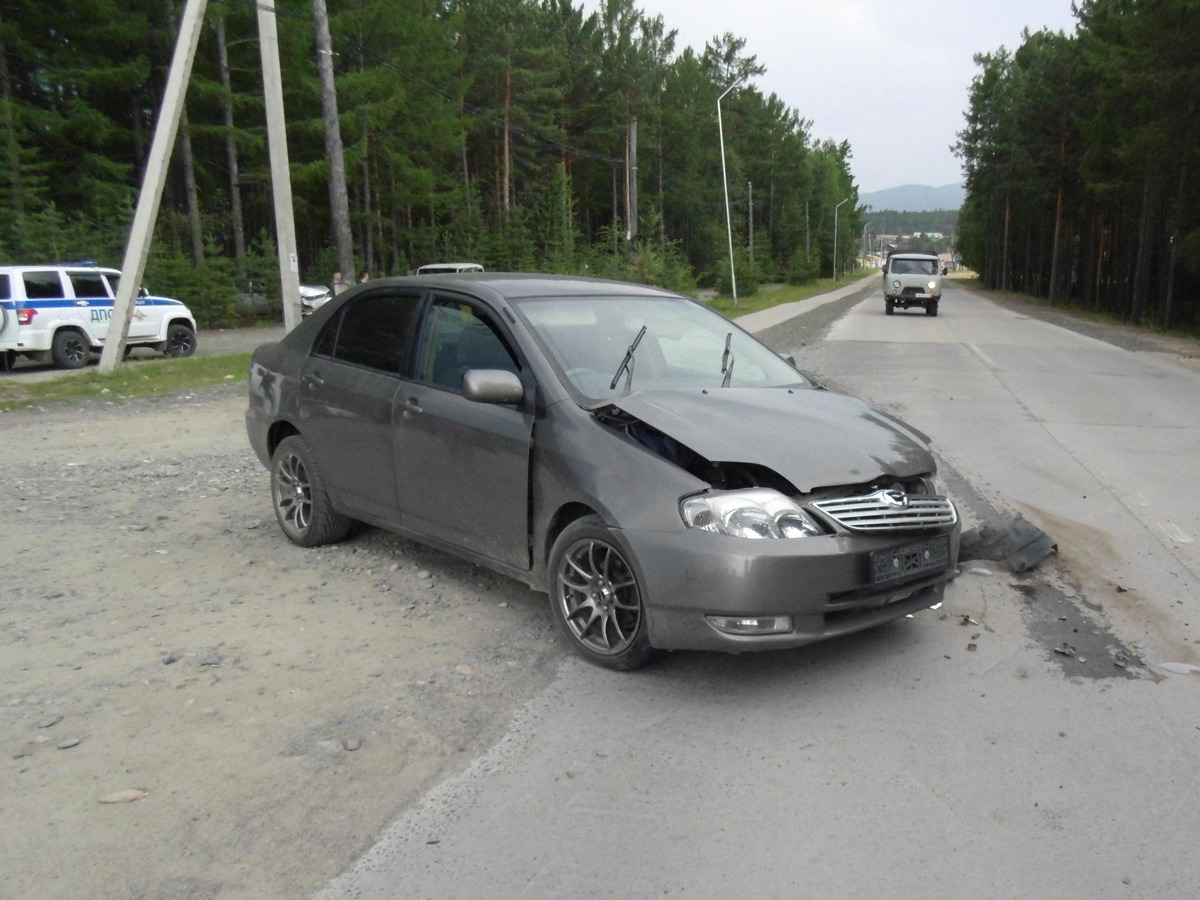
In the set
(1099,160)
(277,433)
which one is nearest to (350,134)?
→ (1099,160)

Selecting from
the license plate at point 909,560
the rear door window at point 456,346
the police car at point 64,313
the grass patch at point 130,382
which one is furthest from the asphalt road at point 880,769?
the police car at point 64,313

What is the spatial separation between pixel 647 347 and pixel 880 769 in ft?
8.34

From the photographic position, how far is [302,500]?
6.33 metres

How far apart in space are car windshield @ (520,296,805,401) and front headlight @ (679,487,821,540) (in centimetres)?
88

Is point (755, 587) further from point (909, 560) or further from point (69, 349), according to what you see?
point (69, 349)

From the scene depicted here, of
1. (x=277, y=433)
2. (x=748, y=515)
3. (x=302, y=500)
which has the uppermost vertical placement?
(x=748, y=515)

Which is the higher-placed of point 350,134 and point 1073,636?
point 350,134

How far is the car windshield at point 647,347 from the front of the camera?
4953 millimetres

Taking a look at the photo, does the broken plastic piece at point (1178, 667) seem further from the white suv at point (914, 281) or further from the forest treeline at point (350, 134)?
the white suv at point (914, 281)

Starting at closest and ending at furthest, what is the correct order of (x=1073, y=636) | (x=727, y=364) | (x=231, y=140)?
(x=1073, y=636)
(x=727, y=364)
(x=231, y=140)

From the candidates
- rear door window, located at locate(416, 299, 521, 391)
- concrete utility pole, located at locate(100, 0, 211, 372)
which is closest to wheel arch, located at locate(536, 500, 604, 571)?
rear door window, located at locate(416, 299, 521, 391)

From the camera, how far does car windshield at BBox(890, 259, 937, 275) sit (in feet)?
119

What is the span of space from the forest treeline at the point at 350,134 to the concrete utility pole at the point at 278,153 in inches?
168

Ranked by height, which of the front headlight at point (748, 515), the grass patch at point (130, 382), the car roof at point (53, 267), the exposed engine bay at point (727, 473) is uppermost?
the car roof at point (53, 267)
